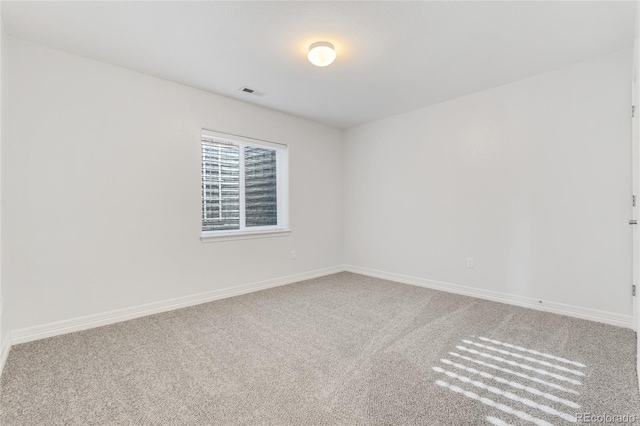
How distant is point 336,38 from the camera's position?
2.36 m

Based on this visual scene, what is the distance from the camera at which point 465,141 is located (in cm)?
361

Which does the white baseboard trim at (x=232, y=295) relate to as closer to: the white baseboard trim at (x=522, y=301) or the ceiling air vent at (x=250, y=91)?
the white baseboard trim at (x=522, y=301)

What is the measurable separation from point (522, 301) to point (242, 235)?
3.20 meters

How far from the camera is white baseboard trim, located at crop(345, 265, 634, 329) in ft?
8.68

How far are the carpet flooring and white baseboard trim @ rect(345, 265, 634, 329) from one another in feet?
0.37

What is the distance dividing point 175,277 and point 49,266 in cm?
102

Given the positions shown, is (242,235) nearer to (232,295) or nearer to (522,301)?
(232,295)

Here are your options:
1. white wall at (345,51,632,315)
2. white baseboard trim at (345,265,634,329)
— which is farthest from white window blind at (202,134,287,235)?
white baseboard trim at (345,265,634,329)

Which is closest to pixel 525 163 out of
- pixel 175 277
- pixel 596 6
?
pixel 596 6

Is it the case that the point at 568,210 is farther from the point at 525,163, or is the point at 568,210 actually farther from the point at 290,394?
the point at 290,394

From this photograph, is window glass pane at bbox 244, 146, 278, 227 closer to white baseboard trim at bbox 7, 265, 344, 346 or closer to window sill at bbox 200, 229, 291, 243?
window sill at bbox 200, 229, 291, 243

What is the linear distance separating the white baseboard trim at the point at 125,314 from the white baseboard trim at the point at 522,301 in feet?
5.64

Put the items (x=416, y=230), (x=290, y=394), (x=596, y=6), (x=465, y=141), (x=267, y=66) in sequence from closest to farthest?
(x=290, y=394), (x=596, y=6), (x=267, y=66), (x=465, y=141), (x=416, y=230)

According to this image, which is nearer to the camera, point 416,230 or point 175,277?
point 175,277
